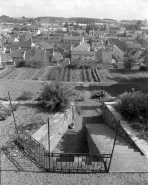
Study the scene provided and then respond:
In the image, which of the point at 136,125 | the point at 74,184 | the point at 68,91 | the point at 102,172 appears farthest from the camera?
the point at 68,91

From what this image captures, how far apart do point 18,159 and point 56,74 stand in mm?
18089

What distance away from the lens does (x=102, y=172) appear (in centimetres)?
513

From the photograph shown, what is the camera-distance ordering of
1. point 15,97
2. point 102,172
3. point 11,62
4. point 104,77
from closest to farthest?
point 102,172
point 15,97
point 104,77
point 11,62

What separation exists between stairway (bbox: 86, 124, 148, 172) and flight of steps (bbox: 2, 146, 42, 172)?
2.67 meters

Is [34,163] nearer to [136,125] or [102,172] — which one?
[102,172]

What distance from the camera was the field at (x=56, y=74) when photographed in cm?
2153

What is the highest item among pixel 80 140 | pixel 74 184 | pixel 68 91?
pixel 68 91

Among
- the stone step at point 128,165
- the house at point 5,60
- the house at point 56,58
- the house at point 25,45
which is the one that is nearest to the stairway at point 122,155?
the stone step at point 128,165

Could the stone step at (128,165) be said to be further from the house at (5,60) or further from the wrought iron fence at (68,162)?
the house at (5,60)

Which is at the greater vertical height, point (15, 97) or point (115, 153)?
point (115, 153)

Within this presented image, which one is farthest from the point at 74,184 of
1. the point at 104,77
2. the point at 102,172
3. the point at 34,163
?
the point at 104,77

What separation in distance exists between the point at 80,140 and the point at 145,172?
4.21 m

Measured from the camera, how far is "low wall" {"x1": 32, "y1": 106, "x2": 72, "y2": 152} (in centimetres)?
716

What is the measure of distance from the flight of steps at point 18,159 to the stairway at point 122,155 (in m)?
2.67
